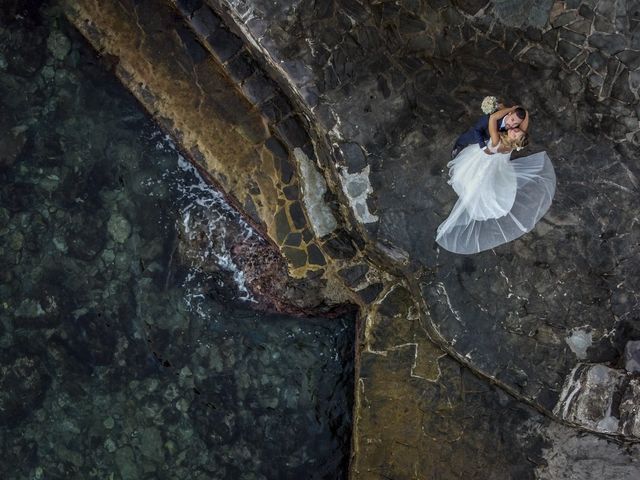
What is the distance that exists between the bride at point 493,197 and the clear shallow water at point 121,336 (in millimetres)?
1888

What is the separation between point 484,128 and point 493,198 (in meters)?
0.51

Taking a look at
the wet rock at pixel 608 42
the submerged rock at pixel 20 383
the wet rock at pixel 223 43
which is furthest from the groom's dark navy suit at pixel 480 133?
the submerged rock at pixel 20 383

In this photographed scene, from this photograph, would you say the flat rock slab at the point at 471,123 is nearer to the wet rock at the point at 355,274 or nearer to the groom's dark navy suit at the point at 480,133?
the groom's dark navy suit at the point at 480,133

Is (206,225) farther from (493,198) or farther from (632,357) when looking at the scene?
(632,357)

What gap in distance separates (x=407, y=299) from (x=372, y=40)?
2.08 metres

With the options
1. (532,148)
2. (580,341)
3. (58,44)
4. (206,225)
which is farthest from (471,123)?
(58,44)

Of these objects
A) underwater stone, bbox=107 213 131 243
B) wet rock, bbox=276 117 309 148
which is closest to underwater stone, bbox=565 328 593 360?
wet rock, bbox=276 117 309 148

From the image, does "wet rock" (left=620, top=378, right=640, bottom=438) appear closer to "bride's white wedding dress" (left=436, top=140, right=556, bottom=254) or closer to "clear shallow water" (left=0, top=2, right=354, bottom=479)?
"bride's white wedding dress" (left=436, top=140, right=556, bottom=254)

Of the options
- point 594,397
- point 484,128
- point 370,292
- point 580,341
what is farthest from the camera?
point 370,292

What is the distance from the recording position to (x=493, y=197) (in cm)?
587

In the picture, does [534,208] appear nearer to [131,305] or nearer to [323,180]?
[323,180]

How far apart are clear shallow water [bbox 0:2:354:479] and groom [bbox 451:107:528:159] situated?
7.52 ft

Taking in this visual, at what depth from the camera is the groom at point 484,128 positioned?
5387mm

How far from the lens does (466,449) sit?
21.8 ft
